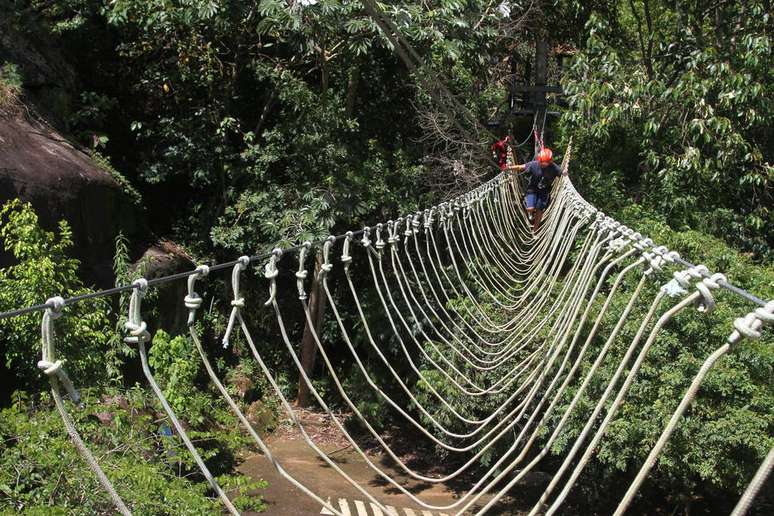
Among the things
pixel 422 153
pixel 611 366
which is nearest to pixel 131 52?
pixel 422 153

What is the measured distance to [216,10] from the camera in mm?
5059

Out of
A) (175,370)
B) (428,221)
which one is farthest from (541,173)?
(175,370)

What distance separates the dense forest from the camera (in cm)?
455

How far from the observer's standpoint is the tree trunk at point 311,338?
688 centimetres

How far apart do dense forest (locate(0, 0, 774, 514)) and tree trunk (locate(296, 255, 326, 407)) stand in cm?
12

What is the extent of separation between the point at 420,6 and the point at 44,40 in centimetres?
325

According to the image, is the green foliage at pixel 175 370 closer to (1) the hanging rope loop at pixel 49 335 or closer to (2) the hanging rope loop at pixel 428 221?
(2) the hanging rope loop at pixel 428 221

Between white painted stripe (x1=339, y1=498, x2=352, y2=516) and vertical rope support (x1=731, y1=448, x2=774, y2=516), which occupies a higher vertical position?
vertical rope support (x1=731, y1=448, x2=774, y2=516)

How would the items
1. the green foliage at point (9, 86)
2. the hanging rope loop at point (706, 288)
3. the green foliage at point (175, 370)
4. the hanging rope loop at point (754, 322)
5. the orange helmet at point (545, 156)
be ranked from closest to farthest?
the hanging rope loop at point (754, 322) → the hanging rope loop at point (706, 288) → the green foliage at point (175, 370) → the orange helmet at point (545, 156) → the green foliage at point (9, 86)

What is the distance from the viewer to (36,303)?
13.6 feet

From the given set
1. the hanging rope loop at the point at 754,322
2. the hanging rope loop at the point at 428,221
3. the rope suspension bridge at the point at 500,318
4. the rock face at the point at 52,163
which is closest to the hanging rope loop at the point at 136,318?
the rope suspension bridge at the point at 500,318

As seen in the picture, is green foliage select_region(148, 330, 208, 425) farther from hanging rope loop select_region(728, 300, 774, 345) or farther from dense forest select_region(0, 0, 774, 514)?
hanging rope loop select_region(728, 300, 774, 345)

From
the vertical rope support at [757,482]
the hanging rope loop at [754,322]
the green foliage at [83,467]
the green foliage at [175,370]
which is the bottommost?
the green foliage at [83,467]

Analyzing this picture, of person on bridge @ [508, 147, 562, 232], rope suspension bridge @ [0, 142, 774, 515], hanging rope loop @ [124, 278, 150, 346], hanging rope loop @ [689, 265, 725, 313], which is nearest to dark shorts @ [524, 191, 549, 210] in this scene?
person on bridge @ [508, 147, 562, 232]
